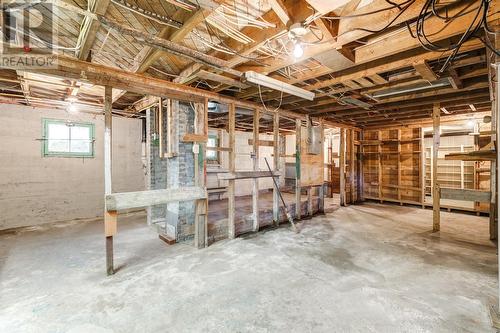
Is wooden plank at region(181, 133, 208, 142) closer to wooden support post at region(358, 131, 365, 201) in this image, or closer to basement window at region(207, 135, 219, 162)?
basement window at region(207, 135, 219, 162)

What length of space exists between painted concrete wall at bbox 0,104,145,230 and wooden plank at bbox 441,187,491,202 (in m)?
6.82

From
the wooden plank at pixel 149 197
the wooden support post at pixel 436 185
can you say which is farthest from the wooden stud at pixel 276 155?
the wooden support post at pixel 436 185

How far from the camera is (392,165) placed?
694cm

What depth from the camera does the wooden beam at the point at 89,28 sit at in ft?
5.57

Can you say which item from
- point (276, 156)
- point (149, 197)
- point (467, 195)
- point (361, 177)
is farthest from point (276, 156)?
point (361, 177)

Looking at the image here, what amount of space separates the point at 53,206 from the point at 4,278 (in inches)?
107

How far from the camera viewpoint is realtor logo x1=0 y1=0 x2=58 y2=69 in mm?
2014

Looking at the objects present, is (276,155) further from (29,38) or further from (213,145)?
(29,38)

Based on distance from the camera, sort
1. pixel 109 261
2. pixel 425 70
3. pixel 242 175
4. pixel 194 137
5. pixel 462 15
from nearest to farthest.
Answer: pixel 462 15, pixel 109 261, pixel 425 70, pixel 194 137, pixel 242 175

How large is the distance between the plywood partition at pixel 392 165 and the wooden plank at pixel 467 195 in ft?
8.42

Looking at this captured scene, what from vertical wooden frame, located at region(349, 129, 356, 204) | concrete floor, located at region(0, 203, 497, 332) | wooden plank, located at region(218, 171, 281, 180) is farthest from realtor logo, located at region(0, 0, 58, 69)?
vertical wooden frame, located at region(349, 129, 356, 204)

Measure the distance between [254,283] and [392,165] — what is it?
642cm

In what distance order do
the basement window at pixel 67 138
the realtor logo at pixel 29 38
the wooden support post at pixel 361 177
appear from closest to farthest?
1. the realtor logo at pixel 29 38
2. the basement window at pixel 67 138
3. the wooden support post at pixel 361 177

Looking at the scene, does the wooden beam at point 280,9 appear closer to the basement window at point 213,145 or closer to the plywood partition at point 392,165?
the basement window at point 213,145
